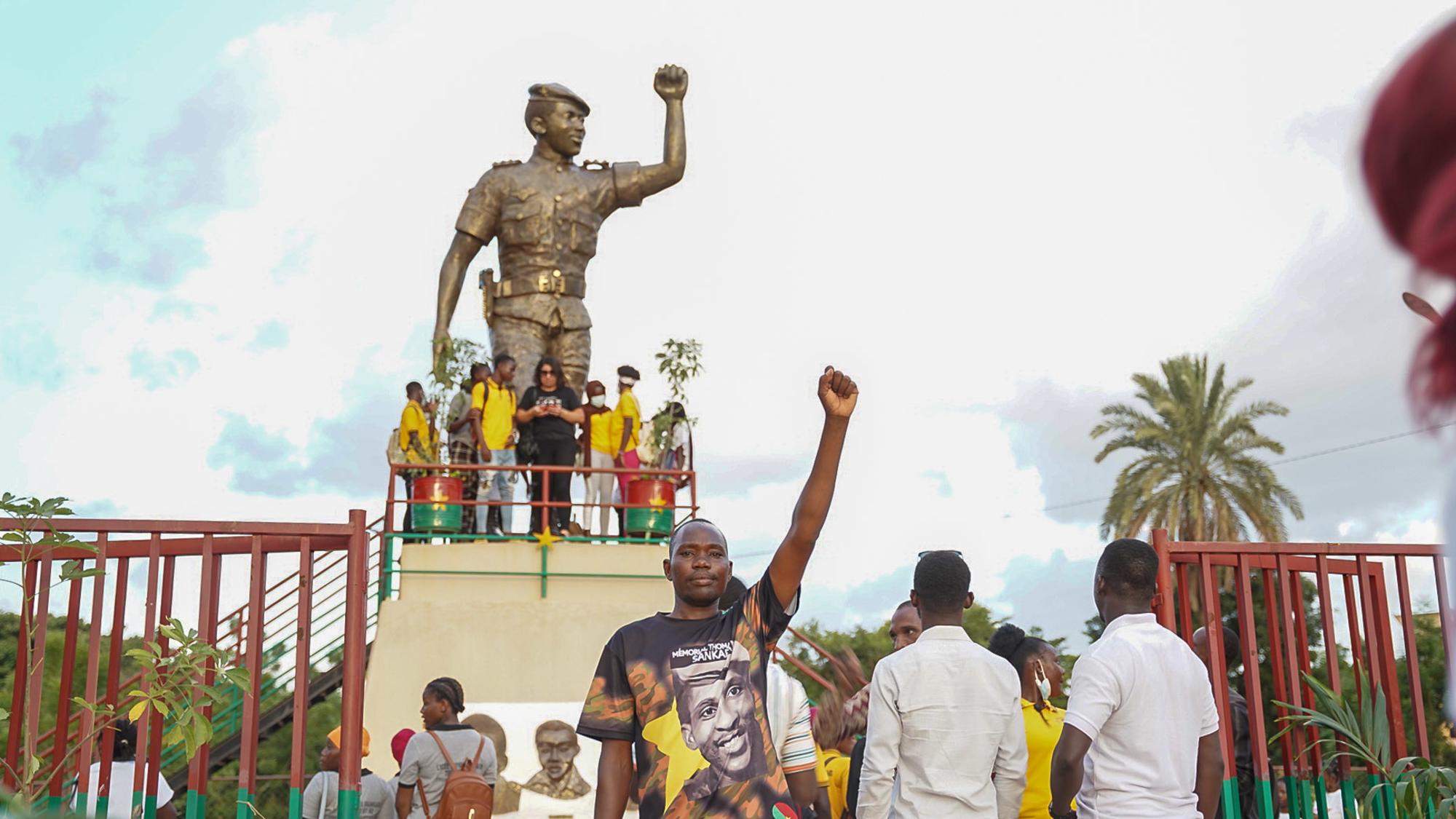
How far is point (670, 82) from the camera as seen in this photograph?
49.0ft

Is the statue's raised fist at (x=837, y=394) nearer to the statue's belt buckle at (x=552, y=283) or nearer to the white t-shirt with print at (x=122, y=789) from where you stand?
the white t-shirt with print at (x=122, y=789)

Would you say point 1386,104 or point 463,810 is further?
point 463,810

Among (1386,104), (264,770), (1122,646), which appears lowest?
(264,770)

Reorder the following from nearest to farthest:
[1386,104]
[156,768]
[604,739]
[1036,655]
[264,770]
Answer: [1386,104] < [604,739] < [1036,655] < [156,768] < [264,770]

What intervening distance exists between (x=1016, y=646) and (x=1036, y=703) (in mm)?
202

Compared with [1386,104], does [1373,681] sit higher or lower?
lower

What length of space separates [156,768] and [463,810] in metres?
1.31

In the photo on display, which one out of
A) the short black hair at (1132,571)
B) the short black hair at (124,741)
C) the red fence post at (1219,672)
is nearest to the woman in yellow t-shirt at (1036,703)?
the short black hair at (1132,571)

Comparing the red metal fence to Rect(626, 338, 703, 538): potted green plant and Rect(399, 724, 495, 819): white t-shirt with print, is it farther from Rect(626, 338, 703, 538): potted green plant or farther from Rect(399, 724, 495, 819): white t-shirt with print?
Rect(399, 724, 495, 819): white t-shirt with print

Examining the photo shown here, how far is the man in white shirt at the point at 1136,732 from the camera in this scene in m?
3.77

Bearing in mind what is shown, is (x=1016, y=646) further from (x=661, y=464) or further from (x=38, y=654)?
(x=661, y=464)

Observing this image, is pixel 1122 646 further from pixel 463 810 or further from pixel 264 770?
pixel 264 770

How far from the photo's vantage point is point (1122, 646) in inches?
153

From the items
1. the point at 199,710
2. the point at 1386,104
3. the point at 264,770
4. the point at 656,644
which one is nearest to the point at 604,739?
the point at 656,644
